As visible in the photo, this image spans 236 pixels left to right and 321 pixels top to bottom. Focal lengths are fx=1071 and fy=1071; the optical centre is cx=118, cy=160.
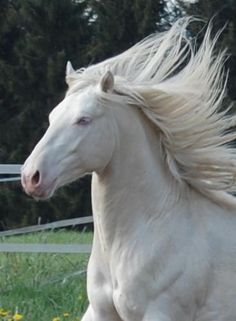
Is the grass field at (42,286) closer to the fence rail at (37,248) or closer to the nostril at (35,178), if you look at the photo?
the fence rail at (37,248)

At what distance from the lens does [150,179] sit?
14.1 ft

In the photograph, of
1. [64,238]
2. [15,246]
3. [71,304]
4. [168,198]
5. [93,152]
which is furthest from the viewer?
[64,238]

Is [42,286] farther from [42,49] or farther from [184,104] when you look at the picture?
[42,49]

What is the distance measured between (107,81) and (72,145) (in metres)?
0.32

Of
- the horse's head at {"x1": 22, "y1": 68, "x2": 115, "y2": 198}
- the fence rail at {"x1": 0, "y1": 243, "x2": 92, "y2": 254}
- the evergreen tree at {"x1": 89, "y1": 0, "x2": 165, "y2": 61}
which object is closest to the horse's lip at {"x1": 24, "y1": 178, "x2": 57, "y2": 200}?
the horse's head at {"x1": 22, "y1": 68, "x2": 115, "y2": 198}

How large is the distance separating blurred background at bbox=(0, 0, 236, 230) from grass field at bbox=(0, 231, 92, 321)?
1089 centimetres

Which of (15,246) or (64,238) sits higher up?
(15,246)

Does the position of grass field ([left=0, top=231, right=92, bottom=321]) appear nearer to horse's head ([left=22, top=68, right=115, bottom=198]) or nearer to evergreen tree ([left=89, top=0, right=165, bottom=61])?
horse's head ([left=22, top=68, right=115, bottom=198])

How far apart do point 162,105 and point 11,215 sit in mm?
15416

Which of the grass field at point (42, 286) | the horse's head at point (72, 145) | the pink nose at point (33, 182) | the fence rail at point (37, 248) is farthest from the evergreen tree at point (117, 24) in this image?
the pink nose at point (33, 182)

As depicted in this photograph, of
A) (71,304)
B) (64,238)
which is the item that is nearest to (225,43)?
(64,238)

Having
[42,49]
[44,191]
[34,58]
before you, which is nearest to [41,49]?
[42,49]

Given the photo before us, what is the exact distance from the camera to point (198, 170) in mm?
4461

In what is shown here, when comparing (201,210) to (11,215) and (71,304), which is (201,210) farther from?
(11,215)
